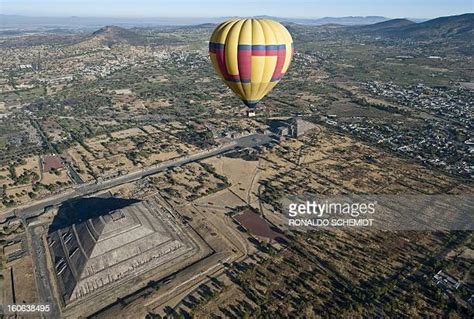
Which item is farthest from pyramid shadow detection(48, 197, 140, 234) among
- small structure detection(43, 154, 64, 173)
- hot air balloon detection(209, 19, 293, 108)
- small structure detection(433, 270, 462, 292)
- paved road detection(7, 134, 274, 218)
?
small structure detection(433, 270, 462, 292)

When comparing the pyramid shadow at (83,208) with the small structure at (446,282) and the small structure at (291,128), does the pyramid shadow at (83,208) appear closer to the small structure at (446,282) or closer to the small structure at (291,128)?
the small structure at (446,282)

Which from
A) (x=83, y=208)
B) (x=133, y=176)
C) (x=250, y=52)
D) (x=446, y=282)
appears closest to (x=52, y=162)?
(x=133, y=176)

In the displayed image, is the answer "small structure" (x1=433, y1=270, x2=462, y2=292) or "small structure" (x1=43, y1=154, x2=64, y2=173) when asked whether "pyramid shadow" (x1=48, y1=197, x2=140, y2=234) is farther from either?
"small structure" (x1=433, y1=270, x2=462, y2=292)

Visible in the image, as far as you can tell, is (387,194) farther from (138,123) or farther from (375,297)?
(138,123)

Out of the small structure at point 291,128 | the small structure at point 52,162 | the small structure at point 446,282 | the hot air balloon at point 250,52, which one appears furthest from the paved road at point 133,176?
the small structure at point 446,282

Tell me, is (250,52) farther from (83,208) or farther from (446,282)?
(83,208)

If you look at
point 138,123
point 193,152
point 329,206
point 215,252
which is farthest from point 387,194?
point 138,123
